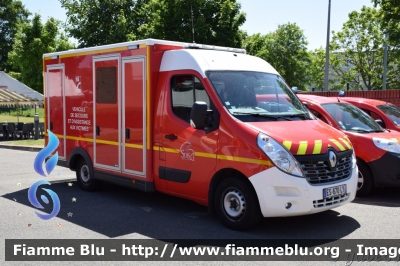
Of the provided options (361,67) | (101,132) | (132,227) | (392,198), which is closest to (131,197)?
(101,132)

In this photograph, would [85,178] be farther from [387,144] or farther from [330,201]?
[387,144]

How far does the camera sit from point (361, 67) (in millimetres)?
42344

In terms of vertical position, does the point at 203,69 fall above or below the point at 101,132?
above

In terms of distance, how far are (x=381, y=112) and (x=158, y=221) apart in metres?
5.84

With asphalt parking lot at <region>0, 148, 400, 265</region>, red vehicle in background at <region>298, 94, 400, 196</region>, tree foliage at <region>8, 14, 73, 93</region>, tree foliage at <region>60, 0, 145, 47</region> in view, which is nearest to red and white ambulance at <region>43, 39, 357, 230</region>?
asphalt parking lot at <region>0, 148, 400, 265</region>

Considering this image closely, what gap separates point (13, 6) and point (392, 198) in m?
76.4

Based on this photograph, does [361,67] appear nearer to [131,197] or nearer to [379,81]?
[379,81]

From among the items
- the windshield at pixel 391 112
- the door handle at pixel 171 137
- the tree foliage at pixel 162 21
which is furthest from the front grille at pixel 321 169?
the tree foliage at pixel 162 21

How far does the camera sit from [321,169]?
20.2 feet

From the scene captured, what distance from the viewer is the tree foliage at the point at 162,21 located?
79.0 ft

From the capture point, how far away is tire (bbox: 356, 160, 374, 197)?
8.43 m

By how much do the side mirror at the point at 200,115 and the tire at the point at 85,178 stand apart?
317cm

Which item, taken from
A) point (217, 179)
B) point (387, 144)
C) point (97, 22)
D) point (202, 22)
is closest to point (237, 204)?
point (217, 179)

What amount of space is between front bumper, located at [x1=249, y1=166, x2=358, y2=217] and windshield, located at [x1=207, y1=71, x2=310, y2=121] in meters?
0.93
